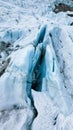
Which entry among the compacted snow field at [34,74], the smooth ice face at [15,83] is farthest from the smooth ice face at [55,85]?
the smooth ice face at [15,83]

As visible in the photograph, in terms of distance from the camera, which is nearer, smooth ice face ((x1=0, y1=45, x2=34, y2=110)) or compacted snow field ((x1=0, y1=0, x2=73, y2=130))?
compacted snow field ((x1=0, y1=0, x2=73, y2=130))

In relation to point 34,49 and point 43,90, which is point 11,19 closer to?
point 34,49

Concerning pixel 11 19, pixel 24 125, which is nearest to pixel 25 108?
pixel 24 125

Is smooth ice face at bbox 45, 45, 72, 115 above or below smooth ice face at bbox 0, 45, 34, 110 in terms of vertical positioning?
below

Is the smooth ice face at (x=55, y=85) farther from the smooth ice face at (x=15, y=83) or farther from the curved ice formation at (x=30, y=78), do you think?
the smooth ice face at (x=15, y=83)

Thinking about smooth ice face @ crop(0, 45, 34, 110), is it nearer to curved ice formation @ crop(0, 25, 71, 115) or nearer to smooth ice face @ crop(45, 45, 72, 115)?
curved ice formation @ crop(0, 25, 71, 115)

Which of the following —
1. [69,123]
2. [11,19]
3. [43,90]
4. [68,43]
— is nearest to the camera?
[69,123]

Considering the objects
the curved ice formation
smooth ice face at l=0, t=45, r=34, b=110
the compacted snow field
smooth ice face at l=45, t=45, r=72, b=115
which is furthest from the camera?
smooth ice face at l=45, t=45, r=72, b=115

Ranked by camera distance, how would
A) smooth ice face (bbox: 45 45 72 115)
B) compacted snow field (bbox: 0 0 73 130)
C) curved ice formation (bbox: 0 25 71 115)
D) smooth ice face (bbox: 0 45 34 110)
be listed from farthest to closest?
smooth ice face (bbox: 45 45 72 115) < curved ice formation (bbox: 0 25 71 115) < smooth ice face (bbox: 0 45 34 110) < compacted snow field (bbox: 0 0 73 130)

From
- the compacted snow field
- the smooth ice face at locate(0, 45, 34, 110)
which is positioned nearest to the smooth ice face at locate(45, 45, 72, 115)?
the compacted snow field
